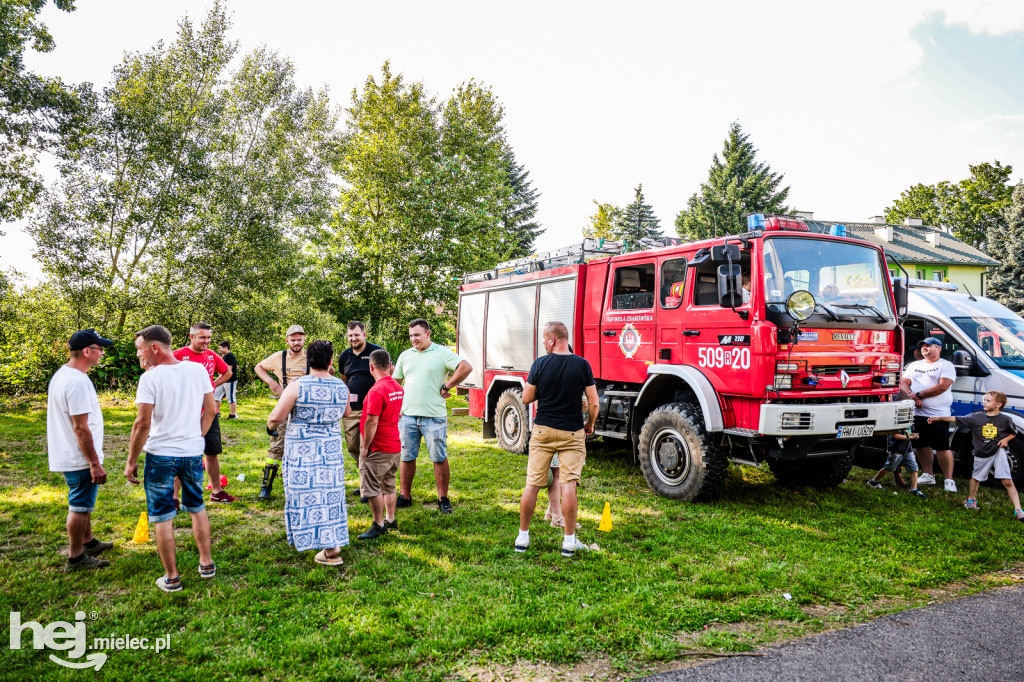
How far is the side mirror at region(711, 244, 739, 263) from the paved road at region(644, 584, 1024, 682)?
328cm

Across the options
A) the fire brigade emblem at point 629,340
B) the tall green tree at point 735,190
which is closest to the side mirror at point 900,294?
the fire brigade emblem at point 629,340

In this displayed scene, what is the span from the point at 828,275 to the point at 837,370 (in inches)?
40.2

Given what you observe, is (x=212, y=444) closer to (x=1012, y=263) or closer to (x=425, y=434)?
(x=425, y=434)

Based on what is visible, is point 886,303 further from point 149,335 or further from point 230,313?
point 230,313

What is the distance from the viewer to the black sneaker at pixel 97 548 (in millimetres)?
4816


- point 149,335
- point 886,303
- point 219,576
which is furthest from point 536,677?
point 886,303

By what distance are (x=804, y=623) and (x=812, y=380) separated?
2.75 metres

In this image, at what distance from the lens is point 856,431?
19.5ft

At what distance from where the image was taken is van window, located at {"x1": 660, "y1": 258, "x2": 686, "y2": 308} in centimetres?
682

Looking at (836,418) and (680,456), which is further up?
(836,418)

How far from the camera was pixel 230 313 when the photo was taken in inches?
763

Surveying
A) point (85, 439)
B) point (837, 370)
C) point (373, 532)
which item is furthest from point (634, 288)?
point (85, 439)

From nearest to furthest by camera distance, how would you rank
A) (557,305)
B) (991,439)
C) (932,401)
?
(991,439), (932,401), (557,305)

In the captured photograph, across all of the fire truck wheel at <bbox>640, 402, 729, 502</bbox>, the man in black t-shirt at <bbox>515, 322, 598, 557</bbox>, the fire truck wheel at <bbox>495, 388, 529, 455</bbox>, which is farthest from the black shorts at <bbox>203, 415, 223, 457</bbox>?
the fire truck wheel at <bbox>640, 402, 729, 502</bbox>
